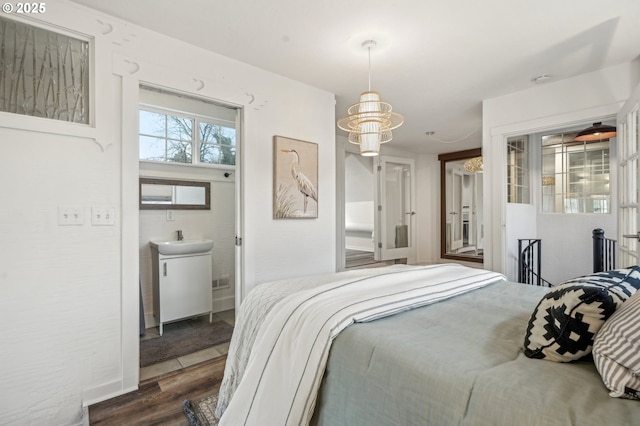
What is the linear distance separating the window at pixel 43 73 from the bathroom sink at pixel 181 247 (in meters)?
1.37

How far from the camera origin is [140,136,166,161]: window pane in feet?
10.7

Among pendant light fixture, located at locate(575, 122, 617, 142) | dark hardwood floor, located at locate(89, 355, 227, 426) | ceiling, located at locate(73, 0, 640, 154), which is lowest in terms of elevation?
dark hardwood floor, located at locate(89, 355, 227, 426)

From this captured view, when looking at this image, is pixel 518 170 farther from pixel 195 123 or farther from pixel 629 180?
pixel 195 123

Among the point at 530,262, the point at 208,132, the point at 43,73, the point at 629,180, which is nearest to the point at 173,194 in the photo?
the point at 208,132

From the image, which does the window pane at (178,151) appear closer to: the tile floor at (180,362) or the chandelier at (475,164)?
the tile floor at (180,362)

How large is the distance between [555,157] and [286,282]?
4.49m

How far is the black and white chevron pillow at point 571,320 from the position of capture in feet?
2.99

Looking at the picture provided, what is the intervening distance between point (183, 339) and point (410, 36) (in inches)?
126

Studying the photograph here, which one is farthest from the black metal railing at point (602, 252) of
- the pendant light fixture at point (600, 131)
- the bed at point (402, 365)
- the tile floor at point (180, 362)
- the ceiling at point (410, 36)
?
the tile floor at point (180, 362)

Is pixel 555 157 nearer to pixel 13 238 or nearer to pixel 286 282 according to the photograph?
pixel 286 282

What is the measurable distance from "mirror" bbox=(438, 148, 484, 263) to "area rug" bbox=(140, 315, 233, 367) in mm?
4816

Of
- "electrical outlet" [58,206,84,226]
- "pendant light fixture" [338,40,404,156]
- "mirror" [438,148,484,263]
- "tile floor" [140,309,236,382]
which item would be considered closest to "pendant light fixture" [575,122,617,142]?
"mirror" [438,148,484,263]

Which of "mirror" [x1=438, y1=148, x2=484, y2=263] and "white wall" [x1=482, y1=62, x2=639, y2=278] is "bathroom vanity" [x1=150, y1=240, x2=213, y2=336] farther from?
"mirror" [x1=438, y1=148, x2=484, y2=263]

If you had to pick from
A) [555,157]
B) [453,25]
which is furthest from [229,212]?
[555,157]
